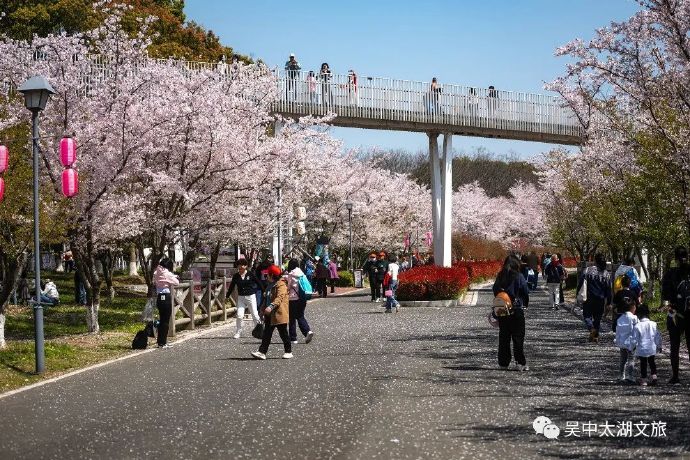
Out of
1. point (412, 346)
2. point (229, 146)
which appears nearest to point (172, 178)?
point (229, 146)

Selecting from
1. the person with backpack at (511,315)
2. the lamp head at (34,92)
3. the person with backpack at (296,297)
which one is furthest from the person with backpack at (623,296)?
the lamp head at (34,92)

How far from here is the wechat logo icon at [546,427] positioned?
967cm

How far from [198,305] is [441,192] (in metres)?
21.7

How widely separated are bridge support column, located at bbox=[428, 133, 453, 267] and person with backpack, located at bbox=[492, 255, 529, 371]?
28.5 meters

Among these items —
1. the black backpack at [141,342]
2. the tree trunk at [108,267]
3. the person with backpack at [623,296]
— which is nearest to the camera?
the person with backpack at [623,296]

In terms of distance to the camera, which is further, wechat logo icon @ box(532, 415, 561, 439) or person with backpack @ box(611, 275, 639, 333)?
person with backpack @ box(611, 275, 639, 333)

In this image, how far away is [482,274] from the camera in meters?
58.8

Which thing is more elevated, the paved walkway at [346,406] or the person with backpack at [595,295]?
the person with backpack at [595,295]

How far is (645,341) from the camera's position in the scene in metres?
13.0

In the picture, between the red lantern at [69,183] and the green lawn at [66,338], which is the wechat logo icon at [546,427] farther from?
the red lantern at [69,183]

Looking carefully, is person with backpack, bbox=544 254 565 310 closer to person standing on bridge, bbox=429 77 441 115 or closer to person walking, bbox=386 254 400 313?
person walking, bbox=386 254 400 313

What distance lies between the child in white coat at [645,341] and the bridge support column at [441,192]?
3049 centimetres

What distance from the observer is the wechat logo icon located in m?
9.67

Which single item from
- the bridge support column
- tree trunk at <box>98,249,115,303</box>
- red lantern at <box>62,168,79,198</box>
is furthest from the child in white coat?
the bridge support column
